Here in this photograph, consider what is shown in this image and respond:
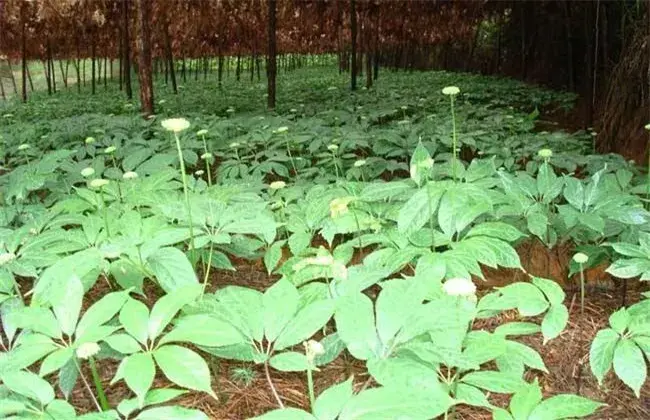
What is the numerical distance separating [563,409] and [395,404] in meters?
0.37

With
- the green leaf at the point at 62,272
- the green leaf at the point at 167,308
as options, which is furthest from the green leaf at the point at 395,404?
the green leaf at the point at 62,272

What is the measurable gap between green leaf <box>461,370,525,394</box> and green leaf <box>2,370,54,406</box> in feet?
2.62

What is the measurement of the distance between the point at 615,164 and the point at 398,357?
2672 millimetres

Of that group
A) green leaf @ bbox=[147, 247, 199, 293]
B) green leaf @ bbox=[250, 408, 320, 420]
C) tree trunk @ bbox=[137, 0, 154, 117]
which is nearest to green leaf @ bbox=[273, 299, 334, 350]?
green leaf @ bbox=[250, 408, 320, 420]

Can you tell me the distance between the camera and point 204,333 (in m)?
1.07

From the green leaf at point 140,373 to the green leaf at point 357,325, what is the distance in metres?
0.36

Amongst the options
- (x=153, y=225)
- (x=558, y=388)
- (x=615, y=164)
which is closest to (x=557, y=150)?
(x=615, y=164)

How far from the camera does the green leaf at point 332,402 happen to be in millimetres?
895

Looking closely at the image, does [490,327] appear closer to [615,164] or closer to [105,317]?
[105,317]

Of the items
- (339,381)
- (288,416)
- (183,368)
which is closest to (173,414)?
(183,368)

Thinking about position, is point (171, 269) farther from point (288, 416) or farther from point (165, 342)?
point (288, 416)

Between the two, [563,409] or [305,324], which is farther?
[305,324]

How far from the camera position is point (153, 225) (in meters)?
1.66

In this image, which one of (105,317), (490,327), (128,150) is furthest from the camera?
(128,150)
